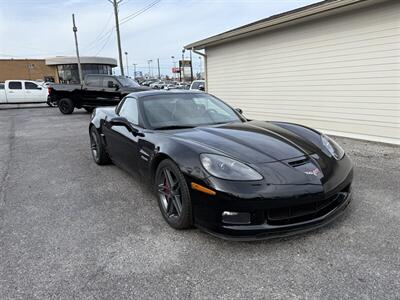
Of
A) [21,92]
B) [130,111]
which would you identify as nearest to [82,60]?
[21,92]

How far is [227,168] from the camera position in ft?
8.79

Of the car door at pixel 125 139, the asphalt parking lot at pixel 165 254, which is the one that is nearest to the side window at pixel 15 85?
the car door at pixel 125 139

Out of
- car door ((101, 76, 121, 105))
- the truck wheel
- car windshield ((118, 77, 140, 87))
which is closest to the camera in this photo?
car door ((101, 76, 121, 105))

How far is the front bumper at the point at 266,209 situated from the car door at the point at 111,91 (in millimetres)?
11989

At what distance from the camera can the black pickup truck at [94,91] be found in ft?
45.5

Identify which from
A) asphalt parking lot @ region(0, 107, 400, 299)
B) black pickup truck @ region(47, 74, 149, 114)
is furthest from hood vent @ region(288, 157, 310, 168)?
black pickup truck @ region(47, 74, 149, 114)

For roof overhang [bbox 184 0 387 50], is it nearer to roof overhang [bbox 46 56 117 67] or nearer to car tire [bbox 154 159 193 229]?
car tire [bbox 154 159 193 229]

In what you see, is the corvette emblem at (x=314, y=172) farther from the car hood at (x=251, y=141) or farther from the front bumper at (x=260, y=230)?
the front bumper at (x=260, y=230)

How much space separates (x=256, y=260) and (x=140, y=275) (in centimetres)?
Result: 90

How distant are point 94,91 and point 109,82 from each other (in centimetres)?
90

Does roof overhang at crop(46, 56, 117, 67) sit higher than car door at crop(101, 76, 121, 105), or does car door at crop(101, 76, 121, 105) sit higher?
roof overhang at crop(46, 56, 117, 67)

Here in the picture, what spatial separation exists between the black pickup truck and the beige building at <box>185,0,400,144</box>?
509 centimetres

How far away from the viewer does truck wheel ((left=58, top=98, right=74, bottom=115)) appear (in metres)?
15.3

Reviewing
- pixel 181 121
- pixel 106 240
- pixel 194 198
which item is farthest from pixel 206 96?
pixel 106 240
